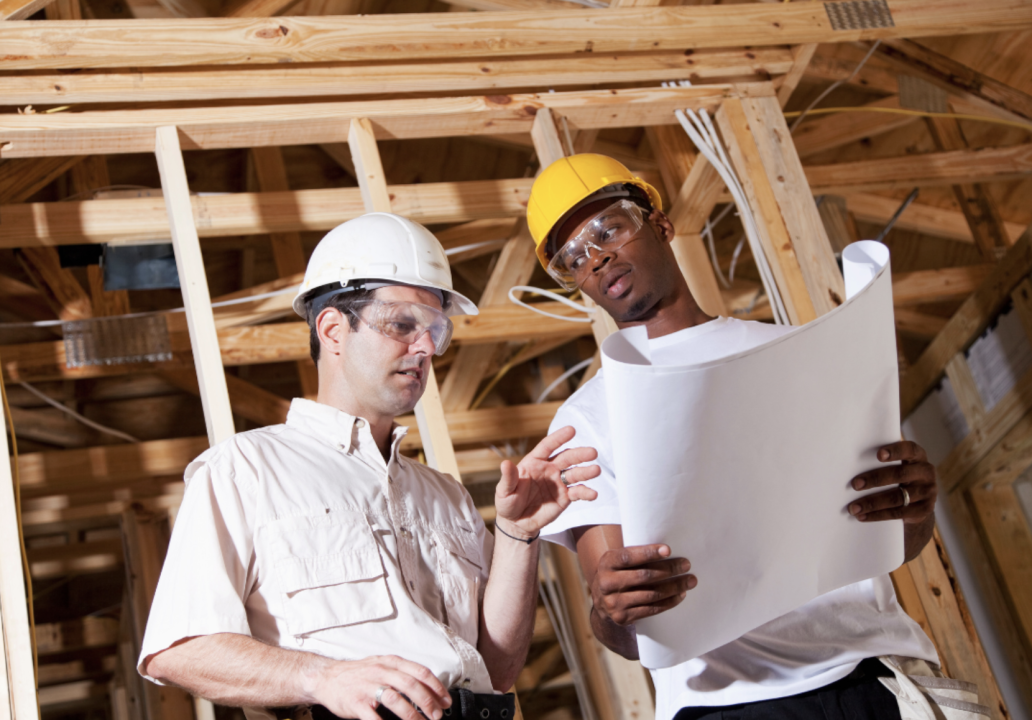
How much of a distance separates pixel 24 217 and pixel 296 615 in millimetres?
1964

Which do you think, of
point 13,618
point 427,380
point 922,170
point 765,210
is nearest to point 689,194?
point 765,210

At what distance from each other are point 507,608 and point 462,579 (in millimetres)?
94

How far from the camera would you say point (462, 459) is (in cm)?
456

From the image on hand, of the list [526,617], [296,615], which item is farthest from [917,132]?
[296,615]

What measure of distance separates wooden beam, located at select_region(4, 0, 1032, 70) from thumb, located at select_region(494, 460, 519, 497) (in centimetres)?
153

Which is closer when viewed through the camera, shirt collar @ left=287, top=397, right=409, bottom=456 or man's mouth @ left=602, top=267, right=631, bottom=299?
shirt collar @ left=287, top=397, right=409, bottom=456

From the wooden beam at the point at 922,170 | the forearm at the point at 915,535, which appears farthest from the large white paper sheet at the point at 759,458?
the wooden beam at the point at 922,170

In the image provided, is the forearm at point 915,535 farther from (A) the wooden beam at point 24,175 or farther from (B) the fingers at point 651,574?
(A) the wooden beam at point 24,175

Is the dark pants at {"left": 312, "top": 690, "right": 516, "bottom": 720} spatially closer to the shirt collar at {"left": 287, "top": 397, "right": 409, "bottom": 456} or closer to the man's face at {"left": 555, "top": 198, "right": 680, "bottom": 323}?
the shirt collar at {"left": 287, "top": 397, "right": 409, "bottom": 456}

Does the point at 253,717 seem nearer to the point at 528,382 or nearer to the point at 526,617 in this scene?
the point at 526,617

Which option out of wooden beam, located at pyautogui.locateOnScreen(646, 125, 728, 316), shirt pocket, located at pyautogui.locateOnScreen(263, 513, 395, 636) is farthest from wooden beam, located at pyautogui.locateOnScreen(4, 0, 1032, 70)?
shirt pocket, located at pyautogui.locateOnScreen(263, 513, 395, 636)

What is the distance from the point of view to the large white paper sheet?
1122 mm

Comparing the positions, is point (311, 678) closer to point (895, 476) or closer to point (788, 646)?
point (788, 646)

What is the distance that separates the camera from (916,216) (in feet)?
15.0
